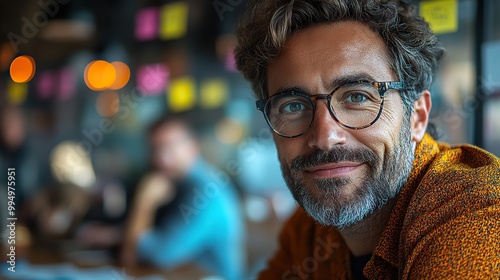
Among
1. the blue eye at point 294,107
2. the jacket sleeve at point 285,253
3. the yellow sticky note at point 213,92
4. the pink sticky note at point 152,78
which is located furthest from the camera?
the pink sticky note at point 152,78

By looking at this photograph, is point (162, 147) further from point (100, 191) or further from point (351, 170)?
point (351, 170)

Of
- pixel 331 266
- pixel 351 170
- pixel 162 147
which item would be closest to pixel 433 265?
pixel 351 170

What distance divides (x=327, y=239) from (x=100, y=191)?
2.34 meters

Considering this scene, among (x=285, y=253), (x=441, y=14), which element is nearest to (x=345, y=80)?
(x=285, y=253)

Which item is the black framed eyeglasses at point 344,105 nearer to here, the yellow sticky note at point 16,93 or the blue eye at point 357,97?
the blue eye at point 357,97

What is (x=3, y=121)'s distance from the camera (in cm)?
351

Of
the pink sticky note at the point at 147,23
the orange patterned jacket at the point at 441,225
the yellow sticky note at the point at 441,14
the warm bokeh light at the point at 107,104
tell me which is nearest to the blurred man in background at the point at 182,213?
the warm bokeh light at the point at 107,104

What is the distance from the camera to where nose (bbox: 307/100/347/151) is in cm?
110

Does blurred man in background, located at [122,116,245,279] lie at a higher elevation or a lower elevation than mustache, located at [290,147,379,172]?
lower

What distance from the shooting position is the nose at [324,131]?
3.60ft

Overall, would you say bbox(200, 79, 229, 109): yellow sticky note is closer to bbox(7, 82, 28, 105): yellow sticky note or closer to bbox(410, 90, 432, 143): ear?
bbox(7, 82, 28, 105): yellow sticky note

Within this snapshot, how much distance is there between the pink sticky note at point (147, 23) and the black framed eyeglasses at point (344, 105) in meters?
2.41

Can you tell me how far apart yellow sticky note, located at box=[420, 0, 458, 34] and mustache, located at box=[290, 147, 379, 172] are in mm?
1197

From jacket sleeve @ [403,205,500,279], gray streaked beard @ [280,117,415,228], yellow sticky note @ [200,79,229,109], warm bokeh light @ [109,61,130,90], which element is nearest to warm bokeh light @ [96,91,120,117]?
warm bokeh light @ [109,61,130,90]
